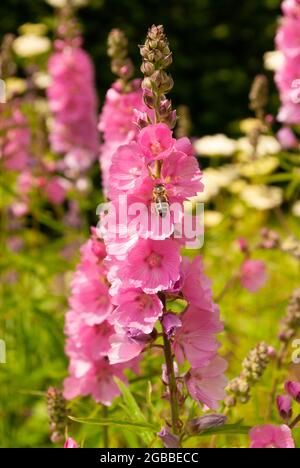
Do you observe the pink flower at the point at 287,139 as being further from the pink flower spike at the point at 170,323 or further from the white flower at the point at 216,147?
the pink flower spike at the point at 170,323

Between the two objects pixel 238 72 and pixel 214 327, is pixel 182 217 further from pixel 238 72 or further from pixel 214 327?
pixel 238 72

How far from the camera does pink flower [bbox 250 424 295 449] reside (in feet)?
6.20

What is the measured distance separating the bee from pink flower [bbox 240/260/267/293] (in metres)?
1.83

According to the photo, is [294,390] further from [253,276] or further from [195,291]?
[253,276]

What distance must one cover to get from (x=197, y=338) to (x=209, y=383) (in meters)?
0.13

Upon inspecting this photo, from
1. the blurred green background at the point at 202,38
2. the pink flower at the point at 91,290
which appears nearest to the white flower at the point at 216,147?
the blurred green background at the point at 202,38

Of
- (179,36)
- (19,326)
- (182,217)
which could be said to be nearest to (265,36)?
(179,36)

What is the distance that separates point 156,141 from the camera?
1794 millimetres

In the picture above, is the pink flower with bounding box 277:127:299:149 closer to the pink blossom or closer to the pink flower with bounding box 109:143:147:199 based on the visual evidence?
the pink blossom

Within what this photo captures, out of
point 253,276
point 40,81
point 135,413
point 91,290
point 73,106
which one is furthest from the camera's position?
point 40,81

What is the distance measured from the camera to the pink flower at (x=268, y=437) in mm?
1889

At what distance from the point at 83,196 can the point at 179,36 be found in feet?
15.9

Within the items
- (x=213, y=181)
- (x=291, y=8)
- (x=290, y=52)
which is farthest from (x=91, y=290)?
(x=213, y=181)

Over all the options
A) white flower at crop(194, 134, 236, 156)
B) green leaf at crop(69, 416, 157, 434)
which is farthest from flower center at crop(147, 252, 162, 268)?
white flower at crop(194, 134, 236, 156)
